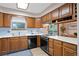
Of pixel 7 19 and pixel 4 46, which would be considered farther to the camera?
pixel 7 19

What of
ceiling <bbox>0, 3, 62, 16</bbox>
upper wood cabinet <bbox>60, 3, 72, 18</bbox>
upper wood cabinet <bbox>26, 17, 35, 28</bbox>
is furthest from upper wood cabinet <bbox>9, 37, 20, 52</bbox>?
upper wood cabinet <bbox>60, 3, 72, 18</bbox>

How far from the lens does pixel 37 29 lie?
248 inches

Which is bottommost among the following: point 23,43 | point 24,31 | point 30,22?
point 23,43

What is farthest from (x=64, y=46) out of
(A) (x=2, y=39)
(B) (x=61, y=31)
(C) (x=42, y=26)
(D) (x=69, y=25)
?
(C) (x=42, y=26)

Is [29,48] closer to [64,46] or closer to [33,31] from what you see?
[33,31]

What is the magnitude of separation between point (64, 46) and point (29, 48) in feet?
10.0

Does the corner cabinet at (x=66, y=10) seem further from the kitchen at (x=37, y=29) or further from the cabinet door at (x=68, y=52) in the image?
the cabinet door at (x=68, y=52)

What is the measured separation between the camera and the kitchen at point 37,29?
302cm

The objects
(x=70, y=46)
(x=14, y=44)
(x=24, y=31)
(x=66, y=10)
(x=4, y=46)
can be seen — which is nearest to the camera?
(x=70, y=46)

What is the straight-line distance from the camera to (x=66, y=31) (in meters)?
3.61

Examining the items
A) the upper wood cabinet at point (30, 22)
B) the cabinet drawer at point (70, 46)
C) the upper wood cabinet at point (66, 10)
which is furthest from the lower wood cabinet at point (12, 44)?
the cabinet drawer at point (70, 46)

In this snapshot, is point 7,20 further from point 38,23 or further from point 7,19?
point 38,23

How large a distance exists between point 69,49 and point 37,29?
403 cm

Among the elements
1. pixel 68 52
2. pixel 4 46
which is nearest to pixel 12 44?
pixel 4 46
